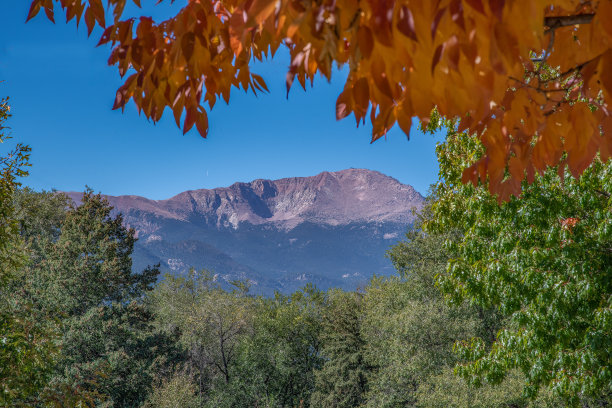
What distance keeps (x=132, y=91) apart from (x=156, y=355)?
28504 mm

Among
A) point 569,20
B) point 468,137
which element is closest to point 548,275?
point 468,137

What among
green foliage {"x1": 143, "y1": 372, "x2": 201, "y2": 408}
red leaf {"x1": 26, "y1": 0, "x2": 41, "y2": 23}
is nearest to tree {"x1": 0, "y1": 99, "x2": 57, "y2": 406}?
red leaf {"x1": 26, "y1": 0, "x2": 41, "y2": 23}

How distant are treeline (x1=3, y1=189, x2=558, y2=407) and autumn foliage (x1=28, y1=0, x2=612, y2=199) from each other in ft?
21.6

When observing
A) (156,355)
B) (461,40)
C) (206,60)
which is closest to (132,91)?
(206,60)

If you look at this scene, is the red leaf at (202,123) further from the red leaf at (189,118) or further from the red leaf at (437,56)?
the red leaf at (437,56)

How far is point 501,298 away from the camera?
6.42 metres

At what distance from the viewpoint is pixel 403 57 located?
948 millimetres

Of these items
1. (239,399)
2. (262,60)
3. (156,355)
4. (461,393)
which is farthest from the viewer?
(239,399)

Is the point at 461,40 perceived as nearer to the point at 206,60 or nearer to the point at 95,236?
the point at 206,60

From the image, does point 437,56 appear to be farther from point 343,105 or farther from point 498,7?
point 343,105

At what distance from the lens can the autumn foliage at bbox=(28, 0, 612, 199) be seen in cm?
86

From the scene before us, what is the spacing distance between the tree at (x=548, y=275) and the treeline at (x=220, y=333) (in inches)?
246

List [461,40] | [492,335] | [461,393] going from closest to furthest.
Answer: [461,40]
[461,393]
[492,335]

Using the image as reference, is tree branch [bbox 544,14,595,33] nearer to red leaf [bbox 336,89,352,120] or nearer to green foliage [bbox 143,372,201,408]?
red leaf [bbox 336,89,352,120]
